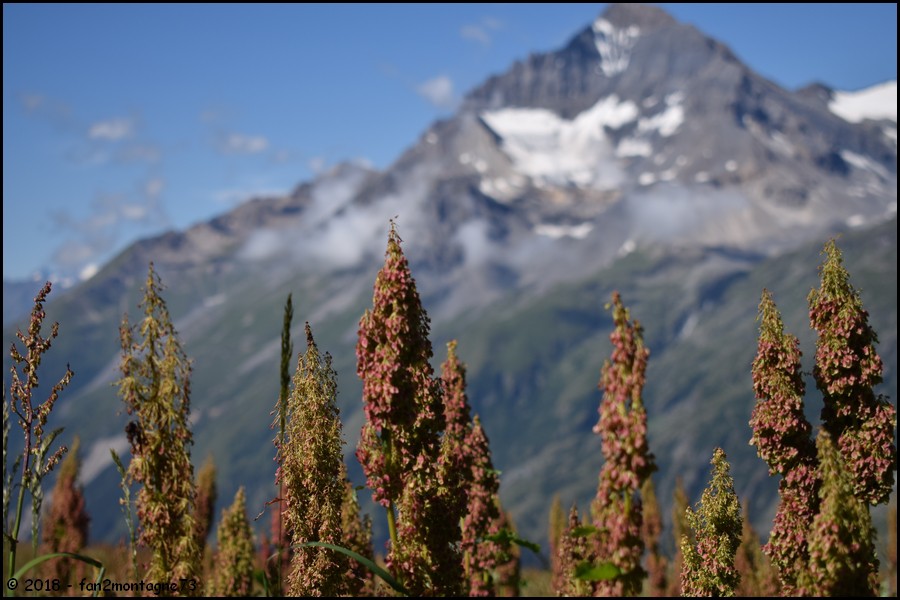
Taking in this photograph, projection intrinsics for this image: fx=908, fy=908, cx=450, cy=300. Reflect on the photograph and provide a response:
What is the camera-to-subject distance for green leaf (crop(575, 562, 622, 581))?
904 cm

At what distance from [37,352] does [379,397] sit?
4.21 meters

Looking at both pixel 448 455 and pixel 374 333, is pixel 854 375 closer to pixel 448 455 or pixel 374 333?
pixel 448 455

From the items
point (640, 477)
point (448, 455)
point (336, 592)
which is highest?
point (448, 455)

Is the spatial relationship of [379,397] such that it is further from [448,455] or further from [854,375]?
[854,375]

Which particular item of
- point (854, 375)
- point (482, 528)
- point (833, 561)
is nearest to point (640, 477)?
point (833, 561)

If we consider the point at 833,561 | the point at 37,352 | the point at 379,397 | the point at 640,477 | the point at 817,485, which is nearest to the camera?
the point at 640,477

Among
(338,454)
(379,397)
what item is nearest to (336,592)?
(338,454)

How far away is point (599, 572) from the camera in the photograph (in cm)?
906

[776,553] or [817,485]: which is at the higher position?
[817,485]

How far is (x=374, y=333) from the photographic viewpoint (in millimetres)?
12414

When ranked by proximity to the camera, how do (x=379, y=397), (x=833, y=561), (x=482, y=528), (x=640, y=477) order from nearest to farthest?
1. (x=640, y=477)
2. (x=833, y=561)
3. (x=379, y=397)
4. (x=482, y=528)

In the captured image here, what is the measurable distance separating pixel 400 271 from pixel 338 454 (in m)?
3.59

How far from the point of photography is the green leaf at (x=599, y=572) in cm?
904

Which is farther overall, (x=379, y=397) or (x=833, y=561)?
(x=379, y=397)
